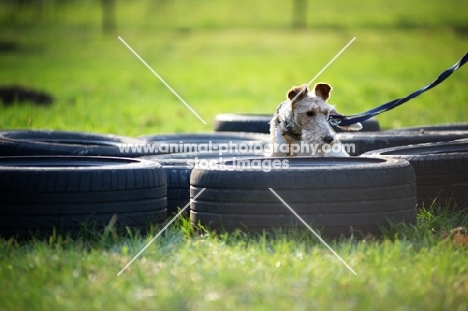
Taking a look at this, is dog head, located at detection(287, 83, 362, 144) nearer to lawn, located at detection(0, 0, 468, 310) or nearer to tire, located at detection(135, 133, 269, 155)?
tire, located at detection(135, 133, 269, 155)

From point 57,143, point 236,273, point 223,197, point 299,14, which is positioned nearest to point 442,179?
point 223,197

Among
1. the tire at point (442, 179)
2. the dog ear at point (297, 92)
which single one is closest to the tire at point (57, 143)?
the dog ear at point (297, 92)

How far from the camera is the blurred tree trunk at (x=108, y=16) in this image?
2009 inches

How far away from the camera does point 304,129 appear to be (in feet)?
25.5

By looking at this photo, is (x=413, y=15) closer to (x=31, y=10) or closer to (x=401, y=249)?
(x=31, y=10)

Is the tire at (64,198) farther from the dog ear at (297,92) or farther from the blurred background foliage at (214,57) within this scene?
the blurred background foliage at (214,57)

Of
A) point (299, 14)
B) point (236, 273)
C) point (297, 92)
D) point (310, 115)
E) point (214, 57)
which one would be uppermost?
point (299, 14)

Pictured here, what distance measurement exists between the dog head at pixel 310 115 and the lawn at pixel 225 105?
54.0 inches

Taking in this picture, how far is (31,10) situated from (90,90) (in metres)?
38.3

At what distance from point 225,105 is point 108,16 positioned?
37859 millimetres

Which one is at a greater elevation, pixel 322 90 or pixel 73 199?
pixel 322 90

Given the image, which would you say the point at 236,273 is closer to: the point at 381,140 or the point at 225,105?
the point at 381,140

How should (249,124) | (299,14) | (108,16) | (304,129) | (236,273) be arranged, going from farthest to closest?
(299,14) → (108,16) → (249,124) → (304,129) → (236,273)

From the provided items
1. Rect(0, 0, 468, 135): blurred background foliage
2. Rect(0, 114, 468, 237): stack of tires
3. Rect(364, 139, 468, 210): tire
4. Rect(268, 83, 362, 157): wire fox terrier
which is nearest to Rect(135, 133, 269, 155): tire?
Rect(268, 83, 362, 157): wire fox terrier
